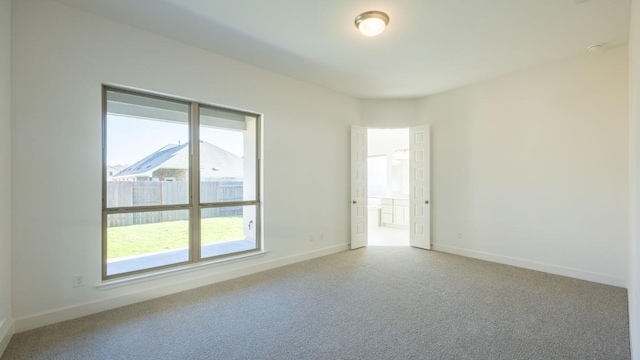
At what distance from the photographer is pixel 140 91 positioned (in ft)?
10.1

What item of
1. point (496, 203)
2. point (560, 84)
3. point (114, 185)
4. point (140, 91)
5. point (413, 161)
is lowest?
point (496, 203)

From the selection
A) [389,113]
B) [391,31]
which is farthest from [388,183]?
[391,31]

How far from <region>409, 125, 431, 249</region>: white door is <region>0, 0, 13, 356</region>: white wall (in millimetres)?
5439

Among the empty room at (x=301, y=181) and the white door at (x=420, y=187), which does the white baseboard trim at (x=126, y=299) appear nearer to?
the empty room at (x=301, y=181)

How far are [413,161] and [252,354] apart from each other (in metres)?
4.42

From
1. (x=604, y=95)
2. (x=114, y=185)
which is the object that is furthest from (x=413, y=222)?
(x=114, y=185)

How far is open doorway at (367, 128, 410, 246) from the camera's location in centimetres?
768

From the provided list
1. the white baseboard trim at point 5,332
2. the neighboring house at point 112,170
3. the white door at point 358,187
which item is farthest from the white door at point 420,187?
the white baseboard trim at point 5,332

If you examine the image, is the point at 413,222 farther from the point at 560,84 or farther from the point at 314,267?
the point at 560,84

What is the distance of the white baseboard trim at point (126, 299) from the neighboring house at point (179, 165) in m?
1.26

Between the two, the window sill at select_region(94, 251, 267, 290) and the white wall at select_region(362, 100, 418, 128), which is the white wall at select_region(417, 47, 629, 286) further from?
the window sill at select_region(94, 251, 267, 290)

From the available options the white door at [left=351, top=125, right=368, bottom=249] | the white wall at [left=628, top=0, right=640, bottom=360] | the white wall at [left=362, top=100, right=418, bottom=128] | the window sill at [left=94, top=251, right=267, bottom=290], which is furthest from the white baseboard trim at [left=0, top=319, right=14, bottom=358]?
the white wall at [left=362, top=100, right=418, bottom=128]

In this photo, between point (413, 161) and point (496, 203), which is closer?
point (496, 203)

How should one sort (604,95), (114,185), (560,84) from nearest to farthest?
1. (114,185)
2. (604,95)
3. (560,84)
